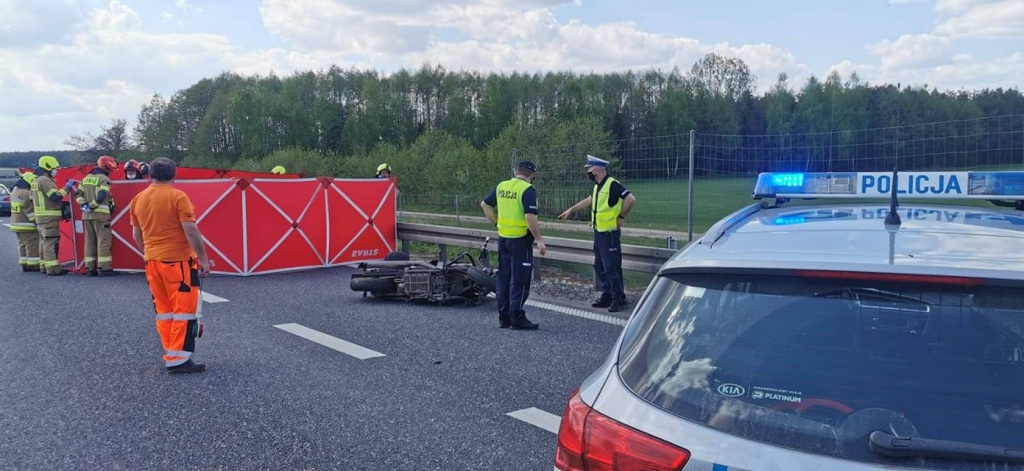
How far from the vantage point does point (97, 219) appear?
41.9 ft

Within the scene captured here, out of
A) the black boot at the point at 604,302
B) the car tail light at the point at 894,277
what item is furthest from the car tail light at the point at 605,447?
the black boot at the point at 604,302

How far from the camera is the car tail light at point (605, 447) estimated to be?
1.97 m

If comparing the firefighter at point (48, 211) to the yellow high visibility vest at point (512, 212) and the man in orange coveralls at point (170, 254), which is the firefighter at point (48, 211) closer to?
the man in orange coveralls at point (170, 254)

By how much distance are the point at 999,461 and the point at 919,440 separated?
159 mm

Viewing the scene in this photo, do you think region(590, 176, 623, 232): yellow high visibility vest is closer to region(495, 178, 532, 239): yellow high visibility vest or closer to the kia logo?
region(495, 178, 532, 239): yellow high visibility vest

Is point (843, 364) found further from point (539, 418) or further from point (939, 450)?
point (539, 418)

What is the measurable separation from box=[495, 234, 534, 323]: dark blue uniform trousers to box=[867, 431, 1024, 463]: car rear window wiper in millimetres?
6064

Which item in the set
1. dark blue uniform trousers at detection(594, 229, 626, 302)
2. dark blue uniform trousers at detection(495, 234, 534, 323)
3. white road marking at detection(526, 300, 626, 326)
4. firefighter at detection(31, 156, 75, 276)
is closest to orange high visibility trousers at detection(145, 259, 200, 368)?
dark blue uniform trousers at detection(495, 234, 534, 323)

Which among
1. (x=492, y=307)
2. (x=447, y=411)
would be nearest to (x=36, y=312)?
(x=492, y=307)

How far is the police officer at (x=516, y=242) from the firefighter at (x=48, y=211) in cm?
893

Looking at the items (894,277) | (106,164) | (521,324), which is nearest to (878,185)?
(894,277)

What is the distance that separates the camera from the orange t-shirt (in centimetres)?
652

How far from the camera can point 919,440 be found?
5.88ft

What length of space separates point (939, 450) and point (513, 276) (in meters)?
6.32
